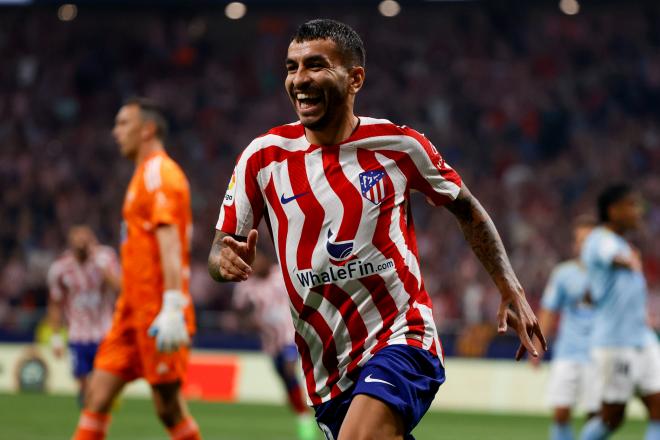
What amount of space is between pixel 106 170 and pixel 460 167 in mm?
7616

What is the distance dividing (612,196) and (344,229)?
17.2ft

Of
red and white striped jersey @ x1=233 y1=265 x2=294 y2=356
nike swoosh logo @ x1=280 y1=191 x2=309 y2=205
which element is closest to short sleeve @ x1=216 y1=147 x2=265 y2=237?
nike swoosh logo @ x1=280 y1=191 x2=309 y2=205

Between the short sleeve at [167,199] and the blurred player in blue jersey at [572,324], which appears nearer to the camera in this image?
the short sleeve at [167,199]

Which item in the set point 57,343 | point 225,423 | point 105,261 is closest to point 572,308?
point 225,423

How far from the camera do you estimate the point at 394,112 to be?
2567 cm

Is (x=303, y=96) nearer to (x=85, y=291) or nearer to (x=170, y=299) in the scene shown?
(x=170, y=299)

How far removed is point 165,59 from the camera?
28.6 metres

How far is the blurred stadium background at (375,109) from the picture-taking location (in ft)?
72.0

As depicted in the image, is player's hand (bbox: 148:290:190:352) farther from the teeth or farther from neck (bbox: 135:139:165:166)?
the teeth

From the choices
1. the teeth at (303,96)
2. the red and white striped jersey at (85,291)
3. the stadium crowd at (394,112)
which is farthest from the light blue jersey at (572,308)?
the teeth at (303,96)

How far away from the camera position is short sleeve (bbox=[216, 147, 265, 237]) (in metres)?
5.11

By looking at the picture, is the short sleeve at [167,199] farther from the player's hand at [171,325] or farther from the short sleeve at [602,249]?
the short sleeve at [602,249]

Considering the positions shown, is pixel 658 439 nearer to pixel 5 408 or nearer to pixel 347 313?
pixel 347 313

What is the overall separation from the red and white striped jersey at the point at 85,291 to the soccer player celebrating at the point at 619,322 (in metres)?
7.00
